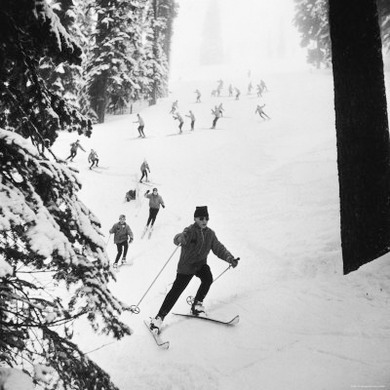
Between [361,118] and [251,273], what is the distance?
13.4 ft

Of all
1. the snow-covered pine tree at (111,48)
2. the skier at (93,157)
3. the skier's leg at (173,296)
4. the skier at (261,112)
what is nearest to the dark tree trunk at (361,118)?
the skier's leg at (173,296)

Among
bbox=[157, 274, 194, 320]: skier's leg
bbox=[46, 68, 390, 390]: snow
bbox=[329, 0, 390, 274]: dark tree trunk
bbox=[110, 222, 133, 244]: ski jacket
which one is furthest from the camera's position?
bbox=[110, 222, 133, 244]: ski jacket

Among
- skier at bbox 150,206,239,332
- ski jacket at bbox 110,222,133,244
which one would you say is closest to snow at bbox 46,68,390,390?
skier at bbox 150,206,239,332

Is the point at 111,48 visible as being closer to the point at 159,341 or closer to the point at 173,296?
the point at 173,296

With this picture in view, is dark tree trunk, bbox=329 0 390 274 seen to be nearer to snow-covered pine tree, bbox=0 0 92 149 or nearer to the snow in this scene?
the snow

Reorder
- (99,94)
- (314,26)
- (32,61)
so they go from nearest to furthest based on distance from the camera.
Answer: (32,61)
(99,94)
(314,26)

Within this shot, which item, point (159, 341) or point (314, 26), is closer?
point (159, 341)

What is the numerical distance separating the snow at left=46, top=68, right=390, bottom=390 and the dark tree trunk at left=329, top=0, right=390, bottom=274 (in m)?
1.18

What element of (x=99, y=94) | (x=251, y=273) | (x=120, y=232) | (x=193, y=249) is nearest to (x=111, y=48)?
(x=99, y=94)

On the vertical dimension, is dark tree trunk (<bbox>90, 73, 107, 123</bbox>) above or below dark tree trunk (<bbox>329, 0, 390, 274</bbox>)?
above

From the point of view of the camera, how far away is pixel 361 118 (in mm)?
4418

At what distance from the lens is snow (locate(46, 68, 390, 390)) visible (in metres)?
3.60

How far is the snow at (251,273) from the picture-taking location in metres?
3.60

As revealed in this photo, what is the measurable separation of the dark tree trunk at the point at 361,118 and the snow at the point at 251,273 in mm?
1176
